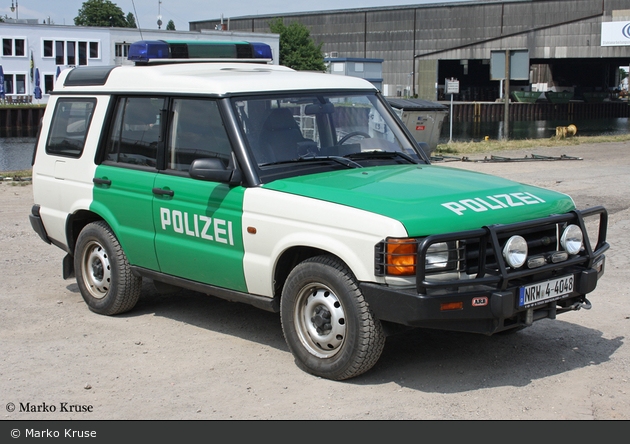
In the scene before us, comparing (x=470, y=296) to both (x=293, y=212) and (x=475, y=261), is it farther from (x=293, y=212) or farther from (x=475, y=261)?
(x=293, y=212)

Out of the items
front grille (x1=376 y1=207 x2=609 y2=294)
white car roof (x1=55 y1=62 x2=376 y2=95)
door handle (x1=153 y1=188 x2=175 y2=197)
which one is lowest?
front grille (x1=376 y1=207 x2=609 y2=294)

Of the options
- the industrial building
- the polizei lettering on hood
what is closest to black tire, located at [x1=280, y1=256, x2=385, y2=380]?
the polizei lettering on hood

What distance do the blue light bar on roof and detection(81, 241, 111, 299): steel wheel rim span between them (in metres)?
1.73

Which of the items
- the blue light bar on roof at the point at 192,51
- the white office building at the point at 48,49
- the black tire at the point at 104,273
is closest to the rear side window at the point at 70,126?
the blue light bar on roof at the point at 192,51

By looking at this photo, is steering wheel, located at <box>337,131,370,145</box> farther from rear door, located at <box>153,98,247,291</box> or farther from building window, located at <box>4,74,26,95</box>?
building window, located at <box>4,74,26,95</box>

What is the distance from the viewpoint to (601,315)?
6.24 metres

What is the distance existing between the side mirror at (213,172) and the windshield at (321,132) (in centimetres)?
20

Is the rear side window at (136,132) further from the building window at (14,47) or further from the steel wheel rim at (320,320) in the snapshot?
the building window at (14,47)

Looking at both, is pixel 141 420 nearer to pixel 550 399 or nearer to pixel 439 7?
pixel 550 399

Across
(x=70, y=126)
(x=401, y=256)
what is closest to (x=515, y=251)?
(x=401, y=256)

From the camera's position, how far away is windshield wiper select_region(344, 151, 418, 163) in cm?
561

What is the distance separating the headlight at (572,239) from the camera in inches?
190

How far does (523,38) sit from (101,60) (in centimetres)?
4021

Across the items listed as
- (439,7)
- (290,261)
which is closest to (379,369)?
(290,261)
